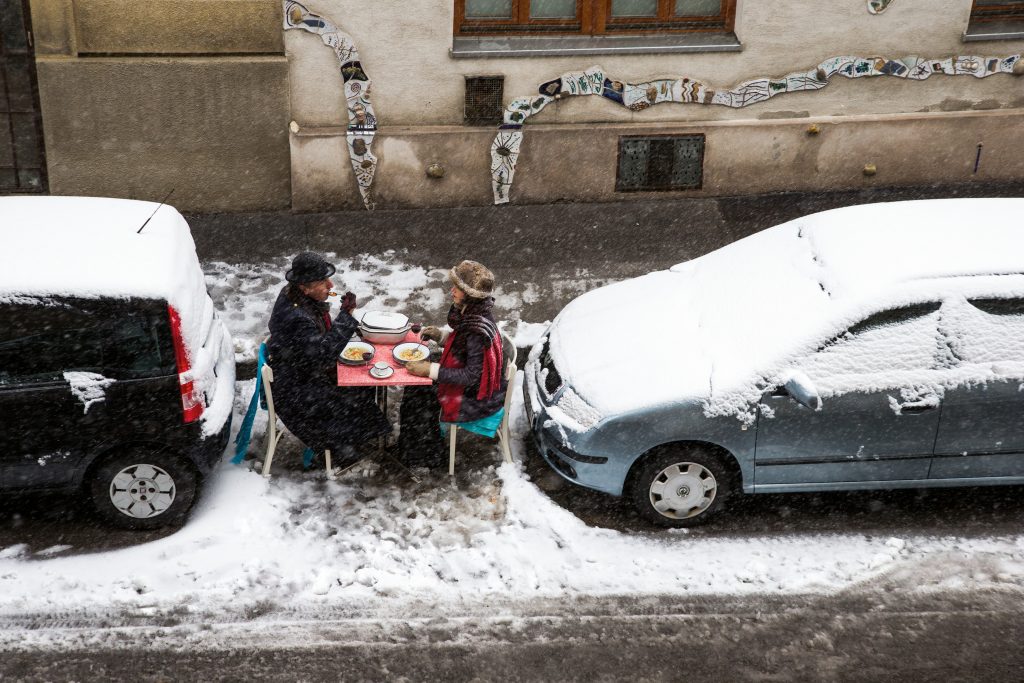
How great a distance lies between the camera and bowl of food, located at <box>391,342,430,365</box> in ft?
22.7

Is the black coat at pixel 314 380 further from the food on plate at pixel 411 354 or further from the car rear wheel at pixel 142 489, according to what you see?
the car rear wheel at pixel 142 489

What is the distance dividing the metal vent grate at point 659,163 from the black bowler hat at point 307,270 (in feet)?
16.9

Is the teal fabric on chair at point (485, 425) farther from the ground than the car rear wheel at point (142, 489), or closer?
farther from the ground

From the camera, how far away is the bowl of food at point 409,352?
692 centimetres

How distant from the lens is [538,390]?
7258 millimetres

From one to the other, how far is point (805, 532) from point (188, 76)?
7126 mm

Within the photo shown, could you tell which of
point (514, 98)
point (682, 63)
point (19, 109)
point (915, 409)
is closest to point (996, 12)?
point (682, 63)

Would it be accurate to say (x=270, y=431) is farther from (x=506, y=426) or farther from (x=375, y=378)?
(x=506, y=426)

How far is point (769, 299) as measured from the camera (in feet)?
22.5

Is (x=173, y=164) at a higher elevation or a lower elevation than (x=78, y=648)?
higher

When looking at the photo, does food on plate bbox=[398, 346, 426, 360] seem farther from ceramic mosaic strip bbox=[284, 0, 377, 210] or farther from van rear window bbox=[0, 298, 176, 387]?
ceramic mosaic strip bbox=[284, 0, 377, 210]

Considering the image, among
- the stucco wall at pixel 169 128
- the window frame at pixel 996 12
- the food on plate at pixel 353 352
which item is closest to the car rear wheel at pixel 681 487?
the food on plate at pixel 353 352

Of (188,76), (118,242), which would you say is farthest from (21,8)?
(118,242)

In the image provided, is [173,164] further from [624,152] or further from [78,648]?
[78,648]
